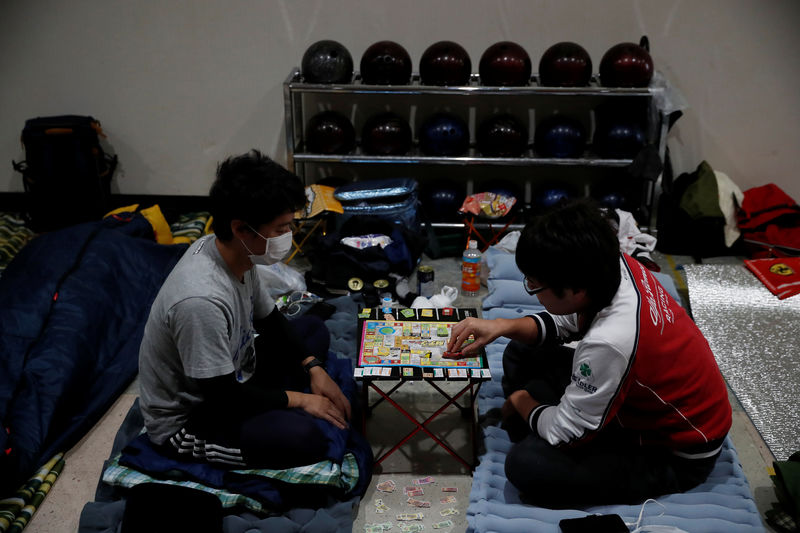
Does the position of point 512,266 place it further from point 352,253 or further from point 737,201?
point 737,201

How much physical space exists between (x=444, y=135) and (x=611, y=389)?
272cm

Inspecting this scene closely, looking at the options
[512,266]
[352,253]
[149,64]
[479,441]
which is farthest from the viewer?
[149,64]

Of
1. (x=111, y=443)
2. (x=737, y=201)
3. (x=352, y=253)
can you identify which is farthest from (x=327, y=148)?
(x=737, y=201)

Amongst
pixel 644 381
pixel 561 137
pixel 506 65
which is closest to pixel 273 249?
pixel 644 381

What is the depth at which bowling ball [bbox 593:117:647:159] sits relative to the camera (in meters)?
4.25

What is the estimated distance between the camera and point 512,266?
3.63 m

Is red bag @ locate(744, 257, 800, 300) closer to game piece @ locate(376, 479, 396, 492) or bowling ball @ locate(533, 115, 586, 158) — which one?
bowling ball @ locate(533, 115, 586, 158)

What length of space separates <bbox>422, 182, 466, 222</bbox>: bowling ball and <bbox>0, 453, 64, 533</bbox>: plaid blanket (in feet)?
8.92

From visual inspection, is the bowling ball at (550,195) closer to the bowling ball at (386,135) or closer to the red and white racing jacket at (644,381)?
the bowling ball at (386,135)

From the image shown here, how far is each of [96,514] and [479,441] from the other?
138 centimetres

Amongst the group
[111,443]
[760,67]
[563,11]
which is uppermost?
[563,11]

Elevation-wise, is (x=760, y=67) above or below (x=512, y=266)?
above

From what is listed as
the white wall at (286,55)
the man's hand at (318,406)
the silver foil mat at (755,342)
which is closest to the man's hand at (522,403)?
the man's hand at (318,406)

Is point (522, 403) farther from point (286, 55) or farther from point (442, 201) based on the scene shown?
point (286, 55)
